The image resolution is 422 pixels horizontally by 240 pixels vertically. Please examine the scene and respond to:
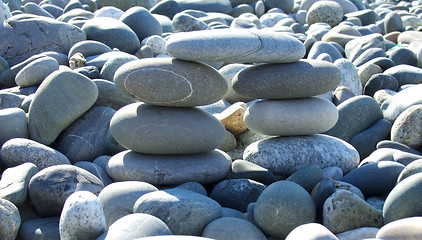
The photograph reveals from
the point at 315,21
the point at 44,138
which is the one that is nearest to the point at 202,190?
the point at 44,138

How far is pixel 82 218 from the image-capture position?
2688mm

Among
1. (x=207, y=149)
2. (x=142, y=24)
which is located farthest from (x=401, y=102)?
(x=142, y=24)

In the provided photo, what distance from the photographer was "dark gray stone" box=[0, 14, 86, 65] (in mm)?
6340

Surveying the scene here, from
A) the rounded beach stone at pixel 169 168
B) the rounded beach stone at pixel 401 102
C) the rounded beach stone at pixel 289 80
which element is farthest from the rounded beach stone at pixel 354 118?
the rounded beach stone at pixel 169 168

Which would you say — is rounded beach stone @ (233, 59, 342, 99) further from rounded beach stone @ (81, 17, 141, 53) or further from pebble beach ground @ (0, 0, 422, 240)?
rounded beach stone @ (81, 17, 141, 53)

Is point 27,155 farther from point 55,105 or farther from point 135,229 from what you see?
point 135,229

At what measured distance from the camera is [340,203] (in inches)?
117

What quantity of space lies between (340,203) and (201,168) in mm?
1164

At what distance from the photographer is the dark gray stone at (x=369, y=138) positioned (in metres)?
4.60

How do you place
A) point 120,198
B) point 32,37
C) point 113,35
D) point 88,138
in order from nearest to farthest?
point 120,198, point 88,138, point 32,37, point 113,35

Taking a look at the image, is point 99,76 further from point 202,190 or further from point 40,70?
point 202,190

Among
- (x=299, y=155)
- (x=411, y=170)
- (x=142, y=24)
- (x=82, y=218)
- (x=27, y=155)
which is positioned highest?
(x=82, y=218)

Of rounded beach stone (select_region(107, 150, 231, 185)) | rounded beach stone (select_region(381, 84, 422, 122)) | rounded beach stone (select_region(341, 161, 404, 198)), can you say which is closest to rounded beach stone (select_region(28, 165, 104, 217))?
rounded beach stone (select_region(107, 150, 231, 185))

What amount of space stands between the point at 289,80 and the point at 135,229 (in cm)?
190
